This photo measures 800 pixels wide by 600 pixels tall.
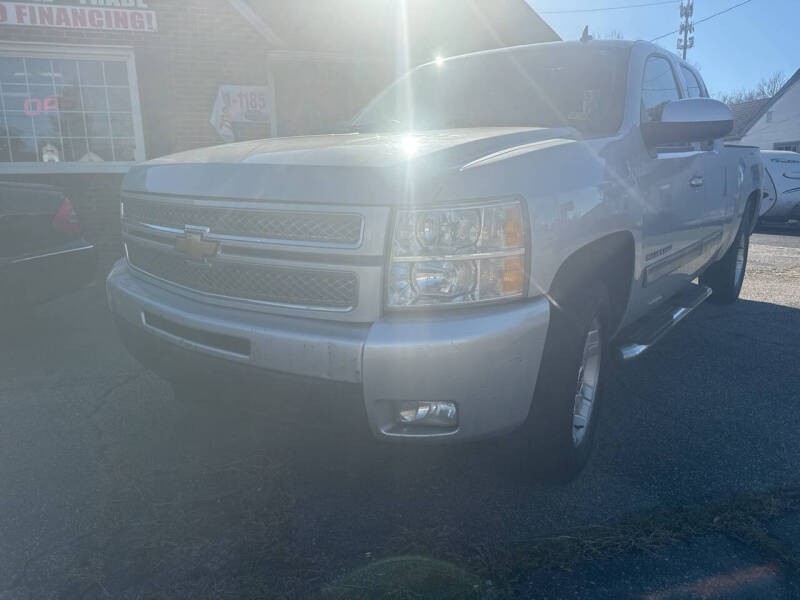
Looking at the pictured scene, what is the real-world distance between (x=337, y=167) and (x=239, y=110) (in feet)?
25.9

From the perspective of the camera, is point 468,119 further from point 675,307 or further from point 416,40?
point 416,40

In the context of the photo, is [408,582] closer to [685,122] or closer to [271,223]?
[271,223]

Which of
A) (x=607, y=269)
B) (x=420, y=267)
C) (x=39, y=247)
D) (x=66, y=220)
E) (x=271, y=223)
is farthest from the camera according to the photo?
(x=66, y=220)

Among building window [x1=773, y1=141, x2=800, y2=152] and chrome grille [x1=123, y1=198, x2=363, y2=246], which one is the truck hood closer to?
chrome grille [x1=123, y1=198, x2=363, y2=246]

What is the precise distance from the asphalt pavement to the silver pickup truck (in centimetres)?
29

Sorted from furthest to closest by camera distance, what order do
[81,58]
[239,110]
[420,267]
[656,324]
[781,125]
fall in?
[781,125], [239,110], [81,58], [656,324], [420,267]

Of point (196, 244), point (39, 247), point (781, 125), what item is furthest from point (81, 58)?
point (781, 125)

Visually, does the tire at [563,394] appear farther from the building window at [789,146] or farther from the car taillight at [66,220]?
the building window at [789,146]

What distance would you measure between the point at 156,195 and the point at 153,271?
0.35 meters

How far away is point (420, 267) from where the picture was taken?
223cm

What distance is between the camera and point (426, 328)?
7.07ft

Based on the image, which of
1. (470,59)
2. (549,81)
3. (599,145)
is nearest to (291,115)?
(470,59)

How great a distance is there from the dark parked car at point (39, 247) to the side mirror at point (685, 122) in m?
3.99

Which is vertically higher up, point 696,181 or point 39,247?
point 696,181
